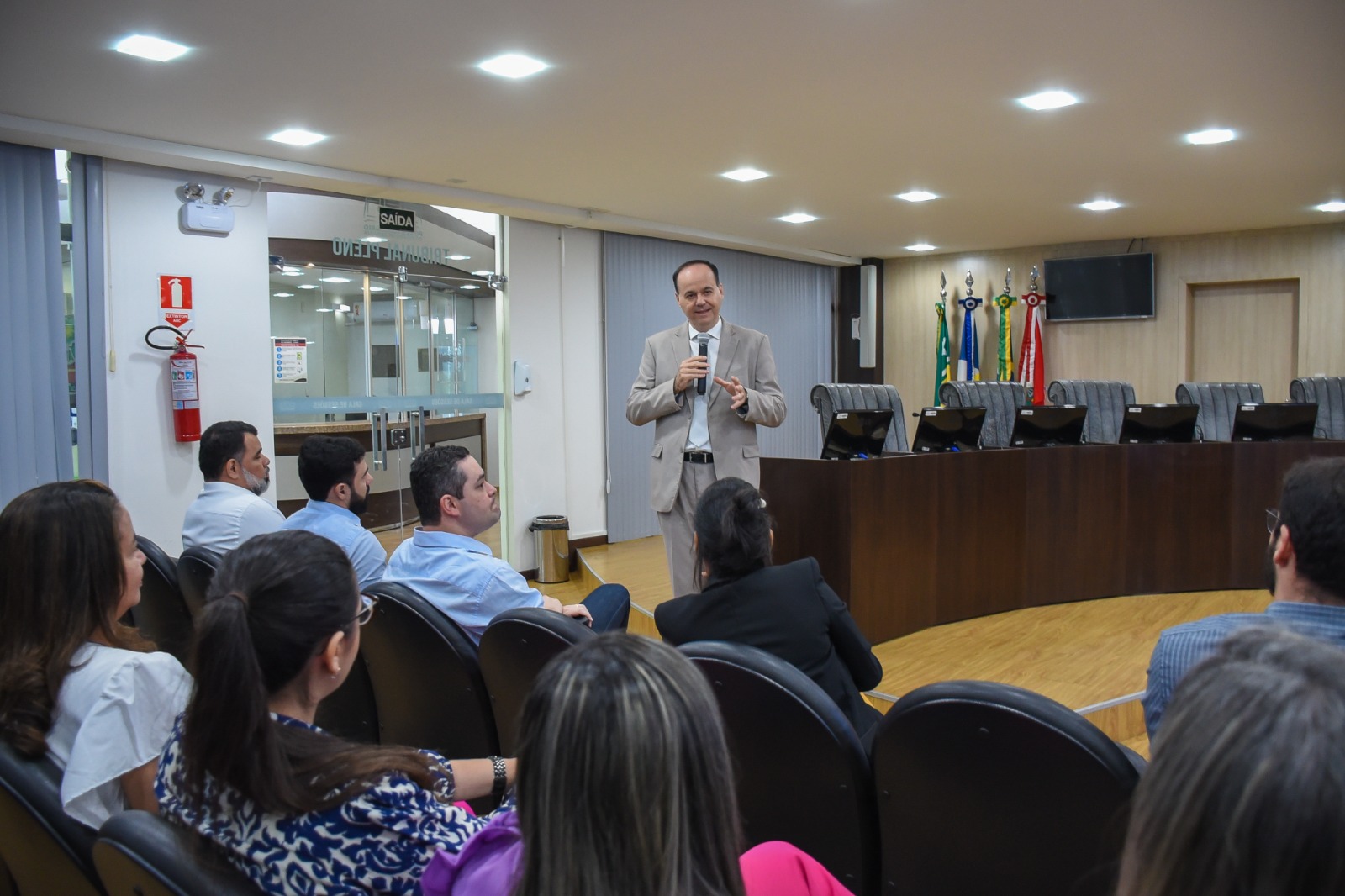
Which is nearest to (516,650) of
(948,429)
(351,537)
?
(351,537)

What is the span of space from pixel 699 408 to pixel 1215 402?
4821 mm

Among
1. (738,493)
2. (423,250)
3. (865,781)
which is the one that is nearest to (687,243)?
(423,250)

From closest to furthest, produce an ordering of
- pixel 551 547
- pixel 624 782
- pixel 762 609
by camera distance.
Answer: pixel 624 782 < pixel 762 609 < pixel 551 547

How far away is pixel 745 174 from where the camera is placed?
6.01m

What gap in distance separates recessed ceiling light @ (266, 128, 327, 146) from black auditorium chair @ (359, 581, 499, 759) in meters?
3.42

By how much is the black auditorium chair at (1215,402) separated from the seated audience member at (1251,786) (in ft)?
22.5

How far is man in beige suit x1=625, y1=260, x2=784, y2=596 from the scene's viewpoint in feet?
11.9

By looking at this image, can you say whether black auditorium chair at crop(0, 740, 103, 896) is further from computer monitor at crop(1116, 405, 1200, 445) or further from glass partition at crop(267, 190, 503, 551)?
computer monitor at crop(1116, 405, 1200, 445)

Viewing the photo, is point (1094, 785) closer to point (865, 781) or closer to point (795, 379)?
point (865, 781)

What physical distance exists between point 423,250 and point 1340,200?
6.75 metres

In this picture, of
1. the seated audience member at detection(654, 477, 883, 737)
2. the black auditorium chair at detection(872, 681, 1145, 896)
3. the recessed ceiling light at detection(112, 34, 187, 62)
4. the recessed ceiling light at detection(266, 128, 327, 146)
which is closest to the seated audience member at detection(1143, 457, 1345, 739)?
the black auditorium chair at detection(872, 681, 1145, 896)

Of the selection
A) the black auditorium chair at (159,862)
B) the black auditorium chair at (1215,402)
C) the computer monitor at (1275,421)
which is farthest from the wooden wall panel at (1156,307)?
the black auditorium chair at (159,862)

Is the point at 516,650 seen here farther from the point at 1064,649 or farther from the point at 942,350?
the point at 942,350

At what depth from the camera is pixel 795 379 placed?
981 cm
